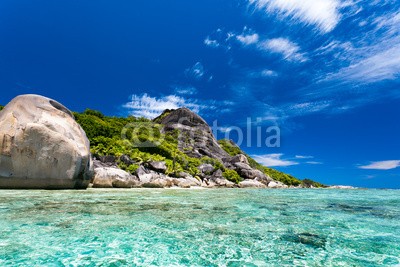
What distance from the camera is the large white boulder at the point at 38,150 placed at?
15.3m

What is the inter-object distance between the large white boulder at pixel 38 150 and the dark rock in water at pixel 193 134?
35.7 meters

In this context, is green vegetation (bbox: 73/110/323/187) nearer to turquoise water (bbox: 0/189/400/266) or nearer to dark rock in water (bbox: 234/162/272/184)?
dark rock in water (bbox: 234/162/272/184)

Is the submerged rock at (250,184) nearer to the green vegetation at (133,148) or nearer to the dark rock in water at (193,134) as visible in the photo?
the green vegetation at (133,148)

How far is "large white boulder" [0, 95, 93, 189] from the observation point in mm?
15305

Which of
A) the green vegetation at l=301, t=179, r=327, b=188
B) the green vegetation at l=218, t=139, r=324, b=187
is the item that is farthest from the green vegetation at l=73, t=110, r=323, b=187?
the green vegetation at l=301, t=179, r=327, b=188

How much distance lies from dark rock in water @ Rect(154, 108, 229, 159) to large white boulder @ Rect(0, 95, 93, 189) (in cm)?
3574

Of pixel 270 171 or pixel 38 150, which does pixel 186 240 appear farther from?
pixel 270 171

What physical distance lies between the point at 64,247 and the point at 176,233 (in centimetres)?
237

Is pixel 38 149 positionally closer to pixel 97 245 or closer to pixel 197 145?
pixel 97 245

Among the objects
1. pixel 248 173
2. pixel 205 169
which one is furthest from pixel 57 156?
pixel 248 173

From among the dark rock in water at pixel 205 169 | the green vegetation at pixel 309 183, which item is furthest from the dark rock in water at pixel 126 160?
the green vegetation at pixel 309 183

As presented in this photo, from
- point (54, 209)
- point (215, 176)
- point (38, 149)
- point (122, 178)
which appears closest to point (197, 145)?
point (215, 176)

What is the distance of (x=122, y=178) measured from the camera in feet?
72.7

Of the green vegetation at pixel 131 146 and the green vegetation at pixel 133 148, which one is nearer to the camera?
the green vegetation at pixel 133 148
